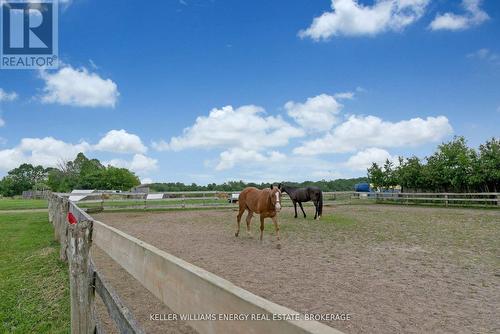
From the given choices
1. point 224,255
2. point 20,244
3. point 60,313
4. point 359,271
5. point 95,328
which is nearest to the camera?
point 95,328

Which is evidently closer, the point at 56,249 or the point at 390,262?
the point at 390,262

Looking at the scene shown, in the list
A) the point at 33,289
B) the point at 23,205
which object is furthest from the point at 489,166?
the point at 23,205

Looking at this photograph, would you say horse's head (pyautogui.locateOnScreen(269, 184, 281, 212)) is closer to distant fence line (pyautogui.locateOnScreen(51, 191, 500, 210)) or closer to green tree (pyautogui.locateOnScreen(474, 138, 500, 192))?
distant fence line (pyautogui.locateOnScreen(51, 191, 500, 210))

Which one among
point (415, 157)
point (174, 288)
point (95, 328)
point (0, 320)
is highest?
point (415, 157)

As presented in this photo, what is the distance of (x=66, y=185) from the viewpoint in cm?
6341

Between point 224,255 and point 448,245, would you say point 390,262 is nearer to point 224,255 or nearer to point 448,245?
point 448,245

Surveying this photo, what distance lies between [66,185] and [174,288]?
71.5m

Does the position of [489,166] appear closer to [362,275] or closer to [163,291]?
[362,275]

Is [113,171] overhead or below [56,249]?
overhead

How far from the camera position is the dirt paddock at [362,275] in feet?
11.0

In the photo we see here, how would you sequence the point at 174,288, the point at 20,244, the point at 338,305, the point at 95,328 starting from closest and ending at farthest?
the point at 174,288 → the point at 95,328 → the point at 338,305 → the point at 20,244

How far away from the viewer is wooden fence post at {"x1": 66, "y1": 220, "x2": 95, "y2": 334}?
2332 mm

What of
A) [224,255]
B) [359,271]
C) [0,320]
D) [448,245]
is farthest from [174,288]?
[448,245]

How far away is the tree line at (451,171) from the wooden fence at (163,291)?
2261cm
